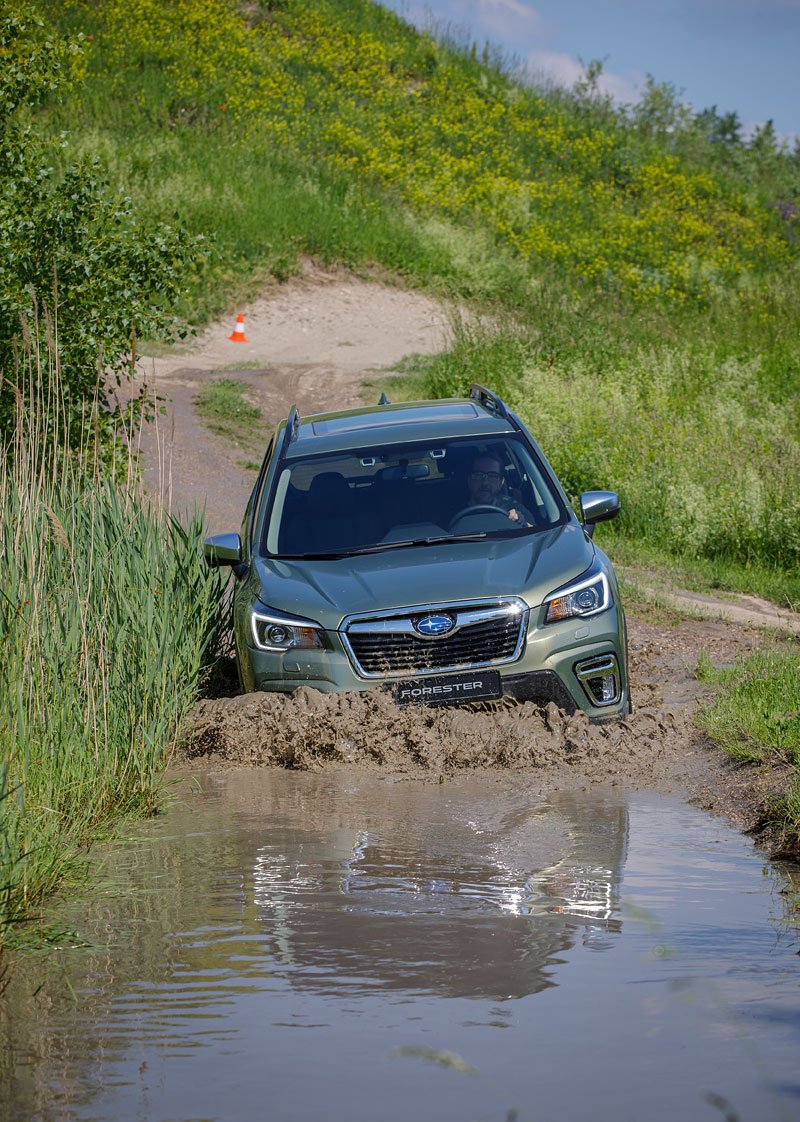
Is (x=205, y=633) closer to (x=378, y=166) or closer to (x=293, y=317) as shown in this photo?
(x=293, y=317)

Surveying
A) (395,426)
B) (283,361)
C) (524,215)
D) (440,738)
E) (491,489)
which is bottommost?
(283,361)

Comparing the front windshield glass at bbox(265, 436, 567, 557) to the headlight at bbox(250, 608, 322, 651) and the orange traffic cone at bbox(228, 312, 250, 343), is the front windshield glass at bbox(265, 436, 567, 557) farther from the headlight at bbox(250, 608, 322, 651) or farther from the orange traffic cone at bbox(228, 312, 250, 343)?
the orange traffic cone at bbox(228, 312, 250, 343)

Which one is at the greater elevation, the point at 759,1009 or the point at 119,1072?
the point at 759,1009

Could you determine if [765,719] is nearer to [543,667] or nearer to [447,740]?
[543,667]

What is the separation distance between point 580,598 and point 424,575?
2.49 feet

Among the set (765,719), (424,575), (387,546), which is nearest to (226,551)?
(387,546)

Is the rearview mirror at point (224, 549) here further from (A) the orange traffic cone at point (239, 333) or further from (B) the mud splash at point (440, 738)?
(A) the orange traffic cone at point (239, 333)

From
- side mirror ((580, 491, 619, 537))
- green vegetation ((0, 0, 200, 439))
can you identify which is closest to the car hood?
side mirror ((580, 491, 619, 537))

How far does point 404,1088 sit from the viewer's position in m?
3.57

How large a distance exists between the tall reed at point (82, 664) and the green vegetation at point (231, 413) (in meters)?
12.1

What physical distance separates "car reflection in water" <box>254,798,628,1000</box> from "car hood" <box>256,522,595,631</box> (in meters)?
1.12

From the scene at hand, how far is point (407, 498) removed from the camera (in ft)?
28.0

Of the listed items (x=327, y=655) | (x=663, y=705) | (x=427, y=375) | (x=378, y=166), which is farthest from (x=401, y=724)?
(x=378, y=166)

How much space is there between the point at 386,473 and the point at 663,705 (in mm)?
1990
